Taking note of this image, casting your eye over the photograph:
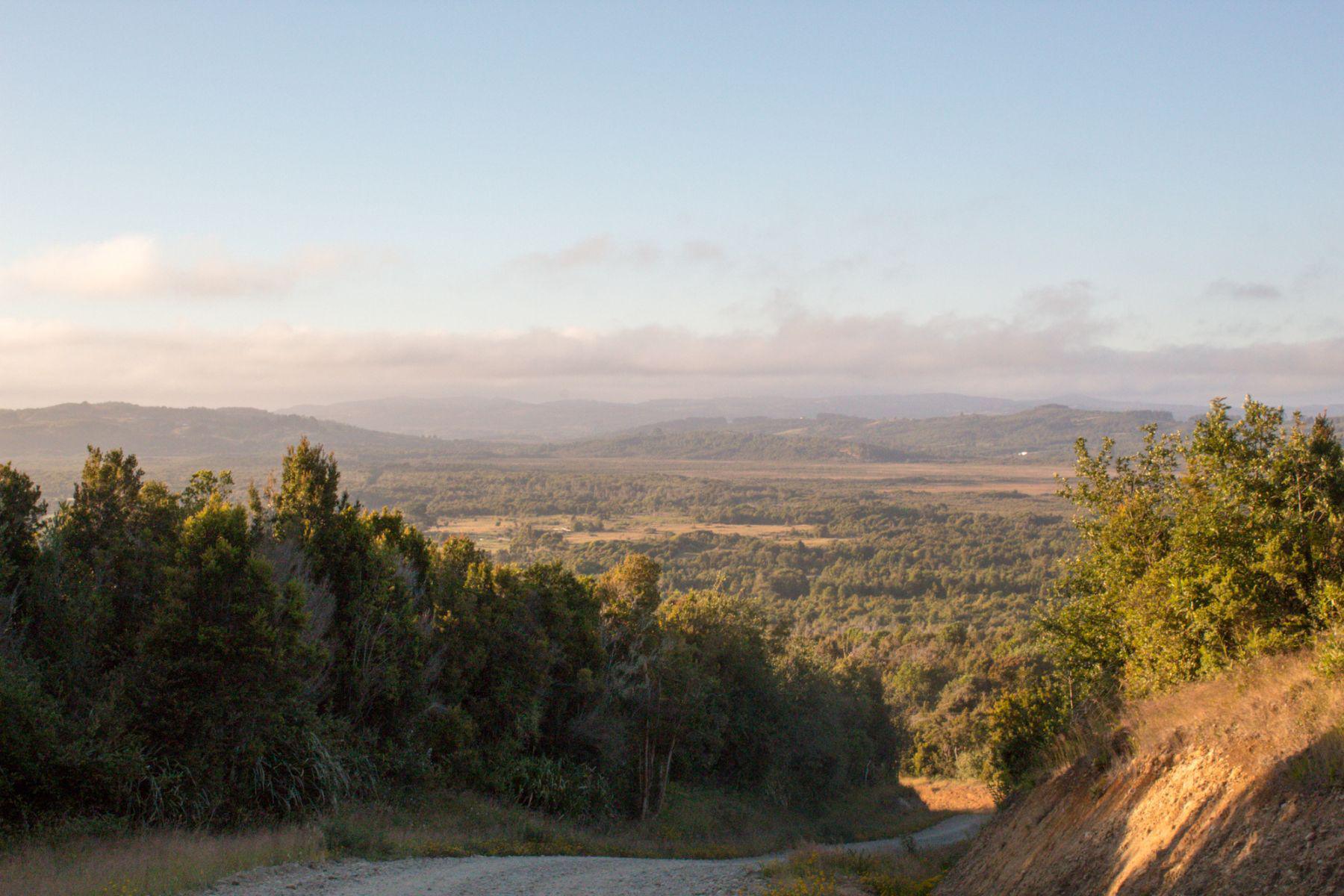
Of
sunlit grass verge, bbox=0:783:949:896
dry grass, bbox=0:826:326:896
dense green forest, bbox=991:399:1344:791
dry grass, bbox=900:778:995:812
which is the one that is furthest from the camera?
dry grass, bbox=900:778:995:812

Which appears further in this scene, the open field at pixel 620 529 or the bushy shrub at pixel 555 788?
the open field at pixel 620 529

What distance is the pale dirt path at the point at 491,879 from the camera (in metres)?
11.3

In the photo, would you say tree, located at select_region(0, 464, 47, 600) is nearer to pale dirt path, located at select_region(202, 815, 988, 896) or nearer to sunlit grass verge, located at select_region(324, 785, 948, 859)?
sunlit grass verge, located at select_region(324, 785, 948, 859)

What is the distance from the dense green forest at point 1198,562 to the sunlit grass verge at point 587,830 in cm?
838

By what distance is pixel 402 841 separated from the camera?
14.7 meters

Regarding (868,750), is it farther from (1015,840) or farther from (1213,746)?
(1213,746)

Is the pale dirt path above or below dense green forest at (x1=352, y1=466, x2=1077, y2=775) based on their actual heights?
above

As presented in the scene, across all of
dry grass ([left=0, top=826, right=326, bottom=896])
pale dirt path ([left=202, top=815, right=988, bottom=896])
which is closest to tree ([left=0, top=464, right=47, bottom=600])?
dry grass ([left=0, top=826, right=326, bottom=896])

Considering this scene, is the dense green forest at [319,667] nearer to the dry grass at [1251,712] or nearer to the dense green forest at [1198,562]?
the dense green forest at [1198,562]

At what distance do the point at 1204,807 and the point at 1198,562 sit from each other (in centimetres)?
494

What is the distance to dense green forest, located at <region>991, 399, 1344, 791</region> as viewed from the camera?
11812mm

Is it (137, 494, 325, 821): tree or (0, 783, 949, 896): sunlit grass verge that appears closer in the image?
(0, 783, 949, 896): sunlit grass verge

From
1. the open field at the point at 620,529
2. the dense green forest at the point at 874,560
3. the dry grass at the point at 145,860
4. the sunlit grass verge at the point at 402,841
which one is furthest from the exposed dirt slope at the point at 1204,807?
the open field at the point at 620,529

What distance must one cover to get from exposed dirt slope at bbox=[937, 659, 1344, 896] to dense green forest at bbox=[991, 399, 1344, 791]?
2.72 ft
